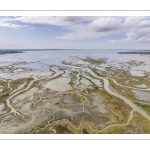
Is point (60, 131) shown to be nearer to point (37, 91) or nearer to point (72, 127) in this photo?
point (72, 127)

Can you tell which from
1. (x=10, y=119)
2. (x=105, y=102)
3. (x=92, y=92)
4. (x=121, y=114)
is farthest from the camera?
(x=92, y=92)

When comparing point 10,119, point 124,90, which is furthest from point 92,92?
point 10,119

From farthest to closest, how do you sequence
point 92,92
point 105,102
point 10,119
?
point 92,92 < point 105,102 < point 10,119

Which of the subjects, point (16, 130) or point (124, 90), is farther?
point (124, 90)
